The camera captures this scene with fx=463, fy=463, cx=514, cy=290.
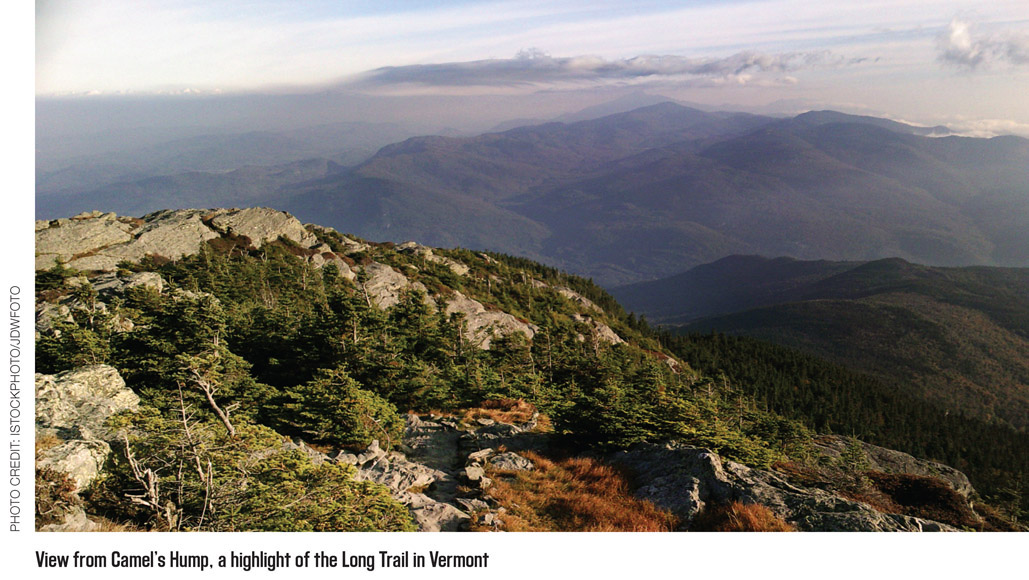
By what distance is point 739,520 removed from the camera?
12.0 meters

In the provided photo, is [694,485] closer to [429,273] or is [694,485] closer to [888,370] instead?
[429,273]

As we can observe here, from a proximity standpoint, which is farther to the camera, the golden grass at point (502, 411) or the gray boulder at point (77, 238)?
the gray boulder at point (77, 238)

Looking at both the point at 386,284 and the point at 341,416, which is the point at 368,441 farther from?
the point at 386,284

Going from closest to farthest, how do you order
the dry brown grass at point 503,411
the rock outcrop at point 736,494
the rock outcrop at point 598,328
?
1. the rock outcrop at point 736,494
2. the dry brown grass at point 503,411
3. the rock outcrop at point 598,328

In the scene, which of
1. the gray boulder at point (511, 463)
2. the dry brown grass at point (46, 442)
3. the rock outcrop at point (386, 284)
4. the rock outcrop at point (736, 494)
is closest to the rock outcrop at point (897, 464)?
the rock outcrop at point (386, 284)

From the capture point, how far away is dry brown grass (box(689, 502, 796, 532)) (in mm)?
11781

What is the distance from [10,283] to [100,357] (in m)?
11.8

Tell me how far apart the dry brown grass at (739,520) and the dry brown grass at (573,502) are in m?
0.86

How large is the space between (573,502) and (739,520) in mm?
4448

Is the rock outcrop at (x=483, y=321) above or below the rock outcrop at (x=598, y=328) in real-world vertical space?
above

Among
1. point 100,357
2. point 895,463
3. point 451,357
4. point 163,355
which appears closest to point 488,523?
point 163,355

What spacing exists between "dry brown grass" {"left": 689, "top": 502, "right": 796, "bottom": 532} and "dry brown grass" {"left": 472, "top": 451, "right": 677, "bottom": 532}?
2.83 feet

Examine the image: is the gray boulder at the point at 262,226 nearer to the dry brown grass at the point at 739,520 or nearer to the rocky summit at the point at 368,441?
the rocky summit at the point at 368,441

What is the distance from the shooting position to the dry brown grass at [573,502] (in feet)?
41.3
